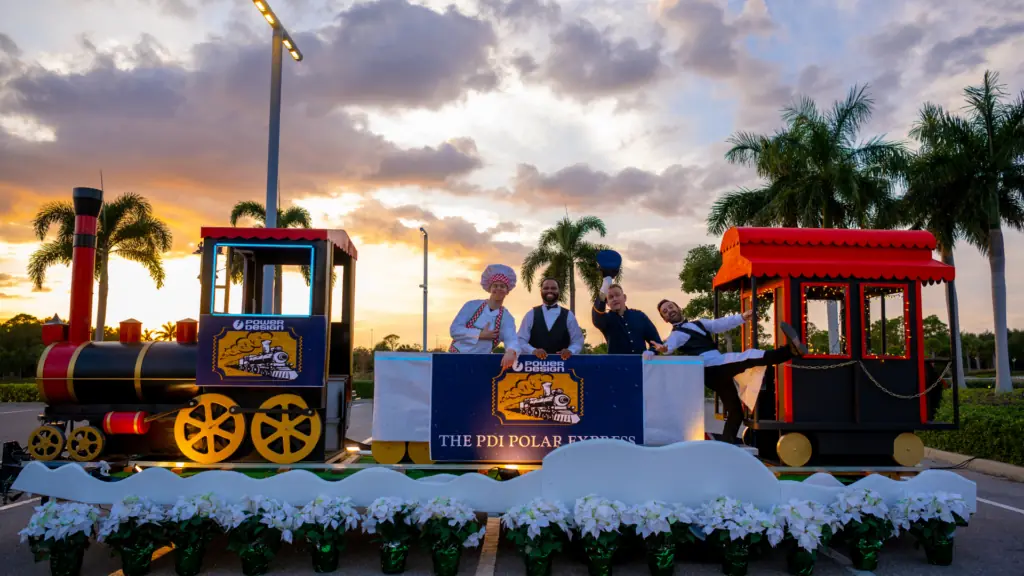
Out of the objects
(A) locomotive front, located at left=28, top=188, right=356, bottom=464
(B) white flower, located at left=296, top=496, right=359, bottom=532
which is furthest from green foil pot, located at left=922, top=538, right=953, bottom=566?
(A) locomotive front, located at left=28, top=188, right=356, bottom=464

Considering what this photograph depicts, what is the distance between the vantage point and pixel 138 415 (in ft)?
22.1

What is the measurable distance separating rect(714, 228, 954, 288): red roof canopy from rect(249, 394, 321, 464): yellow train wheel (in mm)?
4434

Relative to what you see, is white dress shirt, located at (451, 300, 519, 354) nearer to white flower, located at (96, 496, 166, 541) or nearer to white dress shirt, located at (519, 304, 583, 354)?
white dress shirt, located at (519, 304, 583, 354)

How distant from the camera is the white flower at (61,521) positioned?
5.49 m

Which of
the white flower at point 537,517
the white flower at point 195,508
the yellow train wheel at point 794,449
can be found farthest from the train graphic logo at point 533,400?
the white flower at point 195,508

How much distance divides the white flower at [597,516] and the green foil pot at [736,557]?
0.89 m

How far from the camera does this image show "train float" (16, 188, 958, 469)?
21.0 feet

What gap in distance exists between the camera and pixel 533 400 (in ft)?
20.7

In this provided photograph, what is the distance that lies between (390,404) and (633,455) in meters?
2.23

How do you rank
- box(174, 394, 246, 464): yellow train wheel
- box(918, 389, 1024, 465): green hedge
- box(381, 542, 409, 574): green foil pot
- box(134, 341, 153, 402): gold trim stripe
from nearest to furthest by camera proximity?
1. box(381, 542, 409, 574): green foil pot
2. box(174, 394, 246, 464): yellow train wheel
3. box(134, 341, 153, 402): gold trim stripe
4. box(918, 389, 1024, 465): green hedge

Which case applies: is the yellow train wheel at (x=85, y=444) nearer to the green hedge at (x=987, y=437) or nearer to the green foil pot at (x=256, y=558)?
the green foil pot at (x=256, y=558)

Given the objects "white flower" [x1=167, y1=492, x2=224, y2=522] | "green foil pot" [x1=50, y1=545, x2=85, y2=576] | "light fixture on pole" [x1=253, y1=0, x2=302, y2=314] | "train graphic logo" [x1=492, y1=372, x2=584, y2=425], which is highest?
"light fixture on pole" [x1=253, y1=0, x2=302, y2=314]

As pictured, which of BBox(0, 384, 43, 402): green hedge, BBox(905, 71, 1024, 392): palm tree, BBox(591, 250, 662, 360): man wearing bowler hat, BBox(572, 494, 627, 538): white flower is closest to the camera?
BBox(572, 494, 627, 538): white flower

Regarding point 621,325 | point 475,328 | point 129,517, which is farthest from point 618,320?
point 129,517
